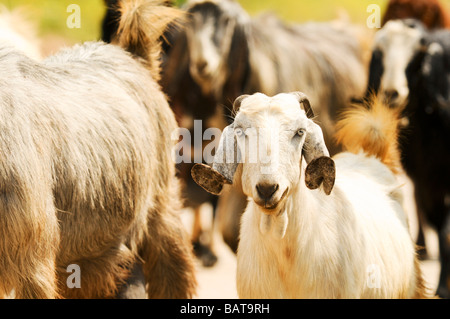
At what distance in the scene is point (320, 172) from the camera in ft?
13.1

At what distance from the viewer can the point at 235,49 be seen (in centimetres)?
766

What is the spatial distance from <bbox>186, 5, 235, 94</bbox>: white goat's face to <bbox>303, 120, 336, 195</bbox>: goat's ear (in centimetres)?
350

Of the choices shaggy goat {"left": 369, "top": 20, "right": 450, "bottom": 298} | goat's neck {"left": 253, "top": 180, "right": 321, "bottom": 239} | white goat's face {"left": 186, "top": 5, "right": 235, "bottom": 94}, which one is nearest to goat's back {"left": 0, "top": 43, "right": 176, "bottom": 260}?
goat's neck {"left": 253, "top": 180, "right": 321, "bottom": 239}

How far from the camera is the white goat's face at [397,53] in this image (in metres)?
6.62

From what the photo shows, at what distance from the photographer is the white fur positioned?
404 cm

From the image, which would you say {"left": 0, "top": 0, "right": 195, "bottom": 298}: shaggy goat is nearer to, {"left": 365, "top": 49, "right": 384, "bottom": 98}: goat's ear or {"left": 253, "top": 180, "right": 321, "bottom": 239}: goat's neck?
{"left": 253, "top": 180, "right": 321, "bottom": 239}: goat's neck

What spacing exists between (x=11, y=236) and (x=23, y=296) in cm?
34

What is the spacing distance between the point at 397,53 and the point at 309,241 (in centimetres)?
297

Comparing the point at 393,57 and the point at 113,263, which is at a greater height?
the point at 393,57

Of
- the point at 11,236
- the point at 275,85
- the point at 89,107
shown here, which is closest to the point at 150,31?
the point at 89,107

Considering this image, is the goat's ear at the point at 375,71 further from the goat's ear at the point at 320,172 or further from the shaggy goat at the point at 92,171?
the goat's ear at the point at 320,172

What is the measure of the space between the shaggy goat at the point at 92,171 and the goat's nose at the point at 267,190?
1.07 metres

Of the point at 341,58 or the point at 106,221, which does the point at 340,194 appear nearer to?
the point at 106,221

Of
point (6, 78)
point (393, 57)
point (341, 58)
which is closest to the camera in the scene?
point (6, 78)
